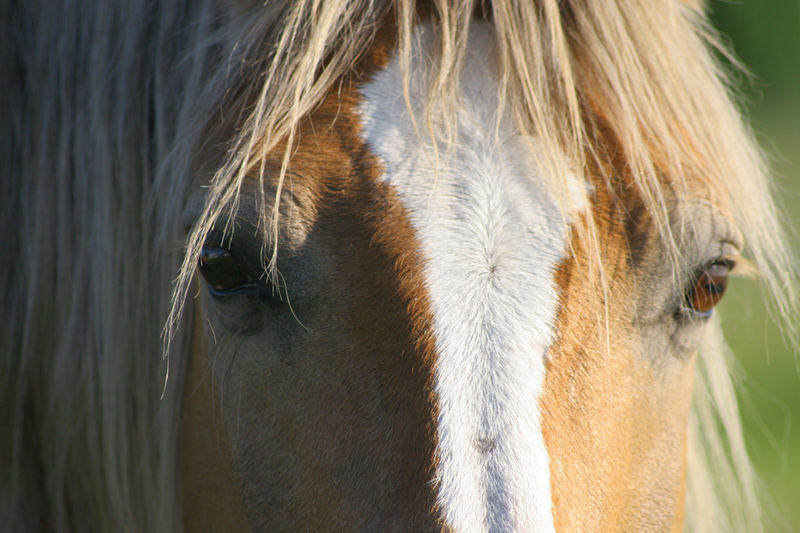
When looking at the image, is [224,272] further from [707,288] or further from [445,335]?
[707,288]

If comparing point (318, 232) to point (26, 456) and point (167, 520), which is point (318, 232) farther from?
point (26, 456)

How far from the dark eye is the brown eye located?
2.43 feet

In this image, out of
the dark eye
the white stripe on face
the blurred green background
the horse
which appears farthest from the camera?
the blurred green background

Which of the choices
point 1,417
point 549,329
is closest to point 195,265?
point 549,329

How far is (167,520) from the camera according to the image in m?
1.53

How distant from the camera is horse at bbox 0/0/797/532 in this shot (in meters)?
1.10

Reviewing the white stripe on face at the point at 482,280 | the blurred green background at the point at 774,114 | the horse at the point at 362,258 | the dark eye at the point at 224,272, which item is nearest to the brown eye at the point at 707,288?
the horse at the point at 362,258

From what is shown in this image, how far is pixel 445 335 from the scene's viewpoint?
3.54ft

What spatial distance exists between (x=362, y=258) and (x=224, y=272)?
26cm

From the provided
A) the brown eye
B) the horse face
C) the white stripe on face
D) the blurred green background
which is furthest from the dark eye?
the blurred green background

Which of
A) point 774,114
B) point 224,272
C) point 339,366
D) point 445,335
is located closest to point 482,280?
point 445,335

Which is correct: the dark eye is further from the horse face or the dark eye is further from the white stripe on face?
the white stripe on face

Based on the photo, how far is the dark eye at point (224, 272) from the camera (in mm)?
1280

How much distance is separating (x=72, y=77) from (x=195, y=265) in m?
0.64
